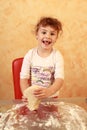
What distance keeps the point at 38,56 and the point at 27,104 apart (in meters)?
0.43

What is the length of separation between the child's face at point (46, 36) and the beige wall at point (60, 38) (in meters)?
0.44

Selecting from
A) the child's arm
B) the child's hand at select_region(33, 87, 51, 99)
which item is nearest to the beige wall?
the child's arm

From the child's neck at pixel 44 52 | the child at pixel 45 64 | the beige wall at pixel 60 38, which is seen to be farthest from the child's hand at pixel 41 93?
the beige wall at pixel 60 38

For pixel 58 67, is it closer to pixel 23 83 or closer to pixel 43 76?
pixel 43 76

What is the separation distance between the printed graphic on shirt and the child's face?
0.12m

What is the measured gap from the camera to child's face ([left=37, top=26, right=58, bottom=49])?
4.59 ft

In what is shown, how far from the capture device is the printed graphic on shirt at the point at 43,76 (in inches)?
54.9

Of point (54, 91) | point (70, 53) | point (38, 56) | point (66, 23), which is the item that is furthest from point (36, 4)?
point (54, 91)

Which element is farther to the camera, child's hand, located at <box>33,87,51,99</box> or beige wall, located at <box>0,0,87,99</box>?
beige wall, located at <box>0,0,87,99</box>

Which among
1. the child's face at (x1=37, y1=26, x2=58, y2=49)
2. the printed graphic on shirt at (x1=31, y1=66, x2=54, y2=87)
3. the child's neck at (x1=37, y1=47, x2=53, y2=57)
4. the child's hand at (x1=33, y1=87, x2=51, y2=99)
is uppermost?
the child's face at (x1=37, y1=26, x2=58, y2=49)

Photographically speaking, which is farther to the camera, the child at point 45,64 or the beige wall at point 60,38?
the beige wall at point 60,38

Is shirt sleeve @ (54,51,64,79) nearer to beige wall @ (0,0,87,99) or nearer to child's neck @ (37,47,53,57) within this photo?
child's neck @ (37,47,53,57)

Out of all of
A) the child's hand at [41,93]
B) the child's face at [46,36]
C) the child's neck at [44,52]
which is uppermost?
the child's face at [46,36]

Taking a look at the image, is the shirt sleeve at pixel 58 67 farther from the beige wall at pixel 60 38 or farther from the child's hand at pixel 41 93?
the beige wall at pixel 60 38
